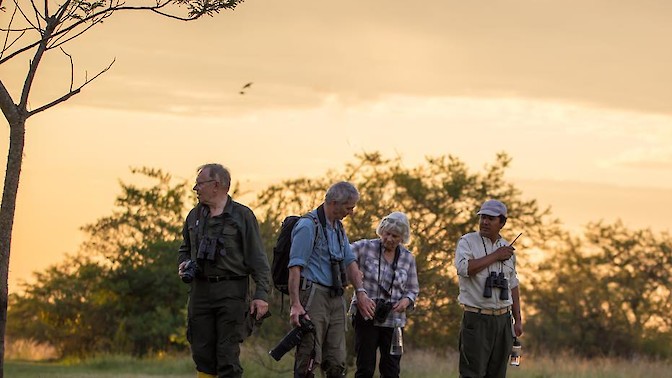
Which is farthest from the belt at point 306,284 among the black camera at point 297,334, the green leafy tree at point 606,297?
the green leafy tree at point 606,297

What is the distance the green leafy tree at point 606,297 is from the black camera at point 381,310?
2420 centimetres

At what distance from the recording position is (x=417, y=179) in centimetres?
2744

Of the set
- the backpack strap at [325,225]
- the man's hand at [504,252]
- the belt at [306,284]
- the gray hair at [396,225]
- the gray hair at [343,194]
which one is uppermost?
the gray hair at [343,194]

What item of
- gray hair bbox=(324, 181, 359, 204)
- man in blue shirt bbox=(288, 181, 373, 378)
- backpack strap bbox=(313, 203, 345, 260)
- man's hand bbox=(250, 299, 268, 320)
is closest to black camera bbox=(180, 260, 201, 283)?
man's hand bbox=(250, 299, 268, 320)

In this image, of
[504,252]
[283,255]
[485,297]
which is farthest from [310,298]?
[504,252]

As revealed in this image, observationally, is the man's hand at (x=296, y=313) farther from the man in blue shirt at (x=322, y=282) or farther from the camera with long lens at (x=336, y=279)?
the camera with long lens at (x=336, y=279)

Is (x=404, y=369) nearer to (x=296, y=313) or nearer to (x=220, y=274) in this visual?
(x=296, y=313)

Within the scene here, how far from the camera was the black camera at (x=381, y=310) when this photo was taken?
1281 centimetres

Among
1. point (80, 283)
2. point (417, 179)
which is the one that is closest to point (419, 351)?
point (417, 179)

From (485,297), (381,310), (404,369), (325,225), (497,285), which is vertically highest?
(325,225)

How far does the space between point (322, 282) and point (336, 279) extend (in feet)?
0.41

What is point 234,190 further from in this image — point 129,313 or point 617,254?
point 617,254

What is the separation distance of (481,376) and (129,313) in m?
28.2

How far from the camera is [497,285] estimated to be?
12391 mm
